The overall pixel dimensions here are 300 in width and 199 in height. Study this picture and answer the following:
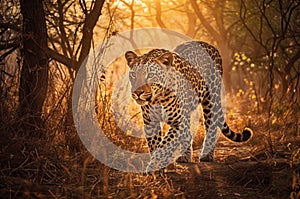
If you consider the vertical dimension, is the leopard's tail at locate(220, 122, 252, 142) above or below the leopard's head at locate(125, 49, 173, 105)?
below

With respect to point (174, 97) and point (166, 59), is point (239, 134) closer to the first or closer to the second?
point (174, 97)

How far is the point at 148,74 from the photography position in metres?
5.97

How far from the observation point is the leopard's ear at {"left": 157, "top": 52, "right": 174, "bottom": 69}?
620cm

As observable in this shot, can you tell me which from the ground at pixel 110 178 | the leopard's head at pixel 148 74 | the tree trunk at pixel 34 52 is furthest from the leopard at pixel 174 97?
the tree trunk at pixel 34 52

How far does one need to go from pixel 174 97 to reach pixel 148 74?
0.52 meters

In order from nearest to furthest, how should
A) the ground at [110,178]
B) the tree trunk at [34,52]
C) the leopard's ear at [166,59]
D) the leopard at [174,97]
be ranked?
1. the ground at [110,178]
2. the tree trunk at [34,52]
3. the leopard at [174,97]
4. the leopard's ear at [166,59]

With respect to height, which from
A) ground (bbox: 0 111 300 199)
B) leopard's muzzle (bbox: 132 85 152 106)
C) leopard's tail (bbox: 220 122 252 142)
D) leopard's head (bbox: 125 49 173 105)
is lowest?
ground (bbox: 0 111 300 199)

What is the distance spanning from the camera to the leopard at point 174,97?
599cm

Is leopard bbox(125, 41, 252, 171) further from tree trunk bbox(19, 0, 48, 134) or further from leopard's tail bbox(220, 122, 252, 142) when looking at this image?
tree trunk bbox(19, 0, 48, 134)

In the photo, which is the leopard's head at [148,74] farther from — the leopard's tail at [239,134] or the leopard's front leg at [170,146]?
the leopard's tail at [239,134]

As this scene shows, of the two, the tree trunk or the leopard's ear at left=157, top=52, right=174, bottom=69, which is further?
the leopard's ear at left=157, top=52, right=174, bottom=69

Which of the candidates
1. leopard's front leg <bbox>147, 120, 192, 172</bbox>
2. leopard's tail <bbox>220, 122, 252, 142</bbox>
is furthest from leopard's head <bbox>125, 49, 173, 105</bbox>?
leopard's tail <bbox>220, 122, 252, 142</bbox>

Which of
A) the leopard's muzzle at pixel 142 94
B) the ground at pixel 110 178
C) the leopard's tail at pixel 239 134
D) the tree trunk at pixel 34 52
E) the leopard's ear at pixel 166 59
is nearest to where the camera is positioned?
the ground at pixel 110 178

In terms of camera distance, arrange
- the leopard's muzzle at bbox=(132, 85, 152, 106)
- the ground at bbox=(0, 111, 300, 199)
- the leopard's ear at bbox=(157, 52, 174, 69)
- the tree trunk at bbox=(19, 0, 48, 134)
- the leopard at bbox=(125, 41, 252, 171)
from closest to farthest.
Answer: the ground at bbox=(0, 111, 300, 199), the tree trunk at bbox=(19, 0, 48, 134), the leopard's muzzle at bbox=(132, 85, 152, 106), the leopard at bbox=(125, 41, 252, 171), the leopard's ear at bbox=(157, 52, 174, 69)
